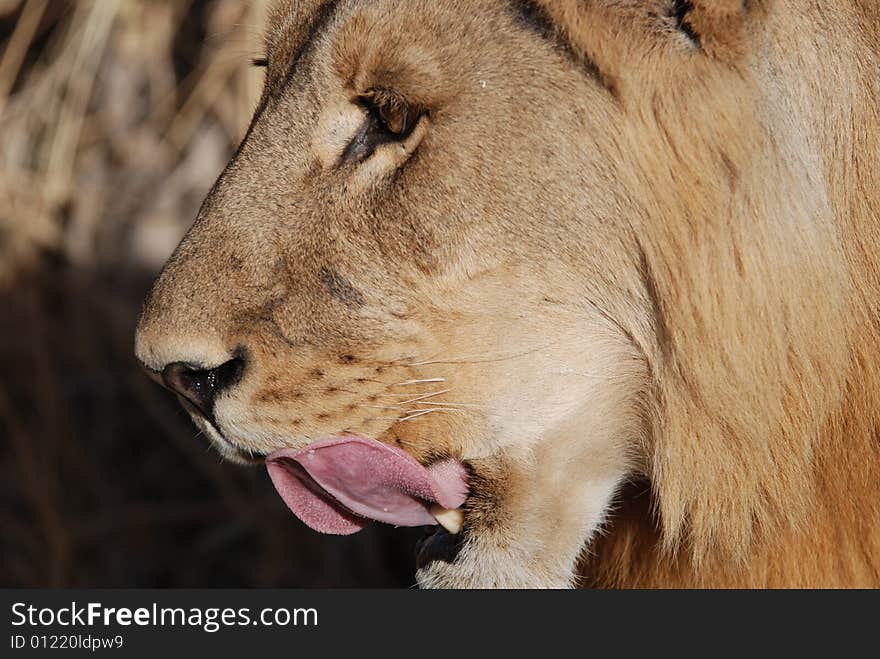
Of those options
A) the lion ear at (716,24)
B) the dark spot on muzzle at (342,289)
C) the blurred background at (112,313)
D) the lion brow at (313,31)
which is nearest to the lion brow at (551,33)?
the lion ear at (716,24)

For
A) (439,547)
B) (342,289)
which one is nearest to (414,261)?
(342,289)

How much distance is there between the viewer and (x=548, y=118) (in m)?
1.62

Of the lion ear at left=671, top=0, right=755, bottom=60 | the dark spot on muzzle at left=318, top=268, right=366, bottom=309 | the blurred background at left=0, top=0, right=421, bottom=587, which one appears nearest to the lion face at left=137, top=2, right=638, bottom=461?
the dark spot on muzzle at left=318, top=268, right=366, bottom=309

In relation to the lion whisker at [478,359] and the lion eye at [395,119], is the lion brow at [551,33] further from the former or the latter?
the lion whisker at [478,359]

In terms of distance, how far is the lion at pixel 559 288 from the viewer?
159 cm

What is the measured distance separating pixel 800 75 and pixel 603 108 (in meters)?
0.25

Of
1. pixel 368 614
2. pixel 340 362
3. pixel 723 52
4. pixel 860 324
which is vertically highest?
pixel 723 52

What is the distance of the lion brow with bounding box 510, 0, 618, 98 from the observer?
5.25 feet

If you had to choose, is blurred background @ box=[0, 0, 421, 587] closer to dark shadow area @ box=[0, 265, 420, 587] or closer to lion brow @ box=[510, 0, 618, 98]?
dark shadow area @ box=[0, 265, 420, 587]

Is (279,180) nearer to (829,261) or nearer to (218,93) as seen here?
(829,261)

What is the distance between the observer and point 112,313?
384 cm

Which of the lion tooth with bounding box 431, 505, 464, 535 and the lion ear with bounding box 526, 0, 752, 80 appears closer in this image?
the lion ear with bounding box 526, 0, 752, 80

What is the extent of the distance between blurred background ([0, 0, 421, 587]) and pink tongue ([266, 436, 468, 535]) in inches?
68.4

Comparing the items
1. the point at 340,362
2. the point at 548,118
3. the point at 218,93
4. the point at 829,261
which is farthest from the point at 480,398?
the point at 218,93
